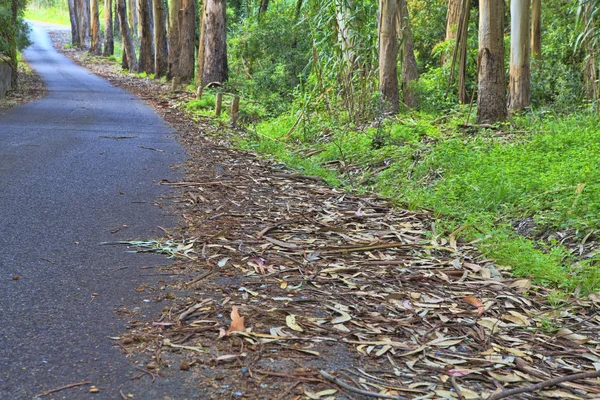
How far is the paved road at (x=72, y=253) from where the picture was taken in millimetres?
2883

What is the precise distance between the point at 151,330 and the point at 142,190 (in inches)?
144

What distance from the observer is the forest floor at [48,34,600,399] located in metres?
3.00

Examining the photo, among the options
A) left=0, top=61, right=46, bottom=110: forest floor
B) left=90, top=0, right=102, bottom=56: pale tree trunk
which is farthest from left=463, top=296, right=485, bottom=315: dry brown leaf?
left=90, top=0, right=102, bottom=56: pale tree trunk

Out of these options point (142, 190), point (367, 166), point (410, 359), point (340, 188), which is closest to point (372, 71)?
point (367, 166)

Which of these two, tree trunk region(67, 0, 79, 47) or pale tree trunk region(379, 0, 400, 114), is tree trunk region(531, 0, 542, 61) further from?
tree trunk region(67, 0, 79, 47)

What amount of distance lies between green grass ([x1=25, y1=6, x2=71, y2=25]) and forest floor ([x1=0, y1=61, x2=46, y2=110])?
175ft

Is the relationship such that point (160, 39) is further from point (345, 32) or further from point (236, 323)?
point (236, 323)


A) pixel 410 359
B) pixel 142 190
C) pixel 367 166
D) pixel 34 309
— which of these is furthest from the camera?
pixel 367 166

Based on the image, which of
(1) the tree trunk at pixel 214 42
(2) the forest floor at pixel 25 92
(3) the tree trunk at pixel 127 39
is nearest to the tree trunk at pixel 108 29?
(3) the tree trunk at pixel 127 39

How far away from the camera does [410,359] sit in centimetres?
325

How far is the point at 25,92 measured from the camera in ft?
67.4

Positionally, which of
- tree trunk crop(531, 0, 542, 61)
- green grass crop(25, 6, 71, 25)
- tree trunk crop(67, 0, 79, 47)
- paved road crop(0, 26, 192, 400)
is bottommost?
paved road crop(0, 26, 192, 400)

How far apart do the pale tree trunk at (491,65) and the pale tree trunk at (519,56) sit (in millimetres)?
568

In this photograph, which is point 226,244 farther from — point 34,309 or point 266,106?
point 266,106
